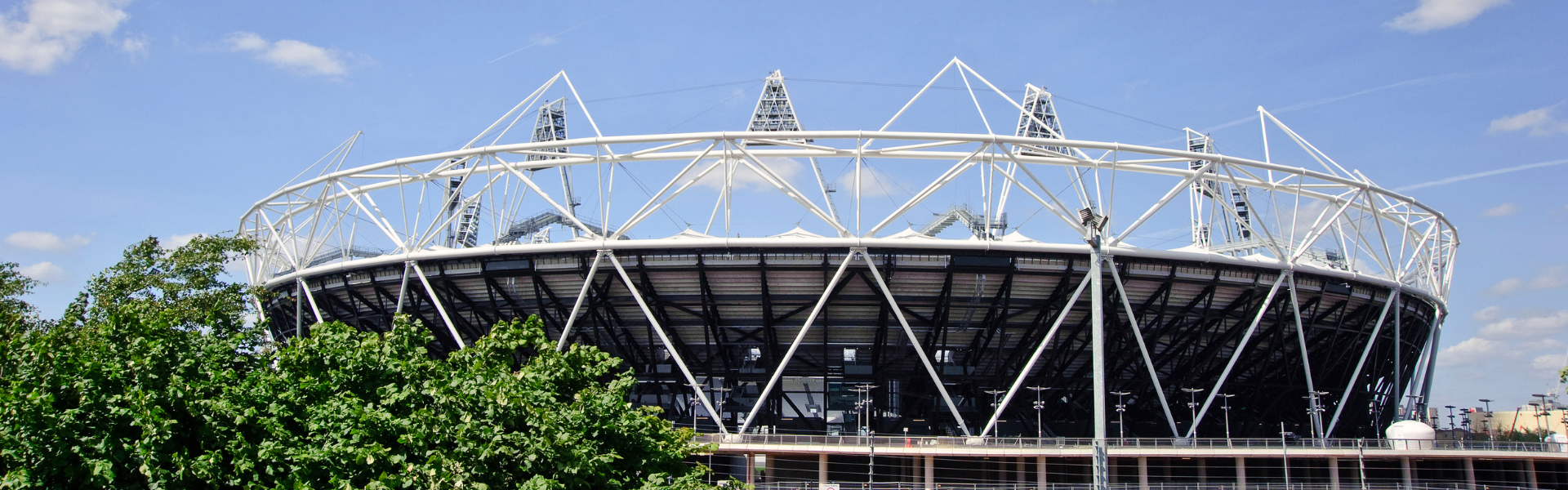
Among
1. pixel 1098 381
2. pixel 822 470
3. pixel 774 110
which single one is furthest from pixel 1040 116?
pixel 1098 381

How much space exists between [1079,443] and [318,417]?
30.6 metres

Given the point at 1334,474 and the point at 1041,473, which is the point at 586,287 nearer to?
the point at 1041,473

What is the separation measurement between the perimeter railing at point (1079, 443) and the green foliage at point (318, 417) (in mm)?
19620

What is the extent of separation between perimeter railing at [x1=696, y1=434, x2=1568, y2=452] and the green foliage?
1962cm

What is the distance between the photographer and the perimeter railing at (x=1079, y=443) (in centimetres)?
3903

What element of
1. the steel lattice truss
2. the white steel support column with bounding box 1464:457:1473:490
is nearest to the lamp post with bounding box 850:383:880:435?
the steel lattice truss

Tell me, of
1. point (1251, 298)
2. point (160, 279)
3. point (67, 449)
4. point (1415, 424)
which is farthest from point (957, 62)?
point (67, 449)

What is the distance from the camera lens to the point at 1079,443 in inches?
1576

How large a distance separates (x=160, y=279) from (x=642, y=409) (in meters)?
21.3

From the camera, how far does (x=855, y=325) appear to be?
1764 inches

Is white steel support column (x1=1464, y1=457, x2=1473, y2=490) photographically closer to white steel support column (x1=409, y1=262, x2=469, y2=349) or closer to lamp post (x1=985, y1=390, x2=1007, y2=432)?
lamp post (x1=985, y1=390, x2=1007, y2=432)

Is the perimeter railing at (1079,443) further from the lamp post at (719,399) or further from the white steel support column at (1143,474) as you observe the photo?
the lamp post at (719,399)

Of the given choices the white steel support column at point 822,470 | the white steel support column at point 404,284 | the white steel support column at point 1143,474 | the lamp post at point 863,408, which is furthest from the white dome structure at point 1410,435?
the white steel support column at point 404,284

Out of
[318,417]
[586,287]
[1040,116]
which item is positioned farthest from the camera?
[1040,116]
